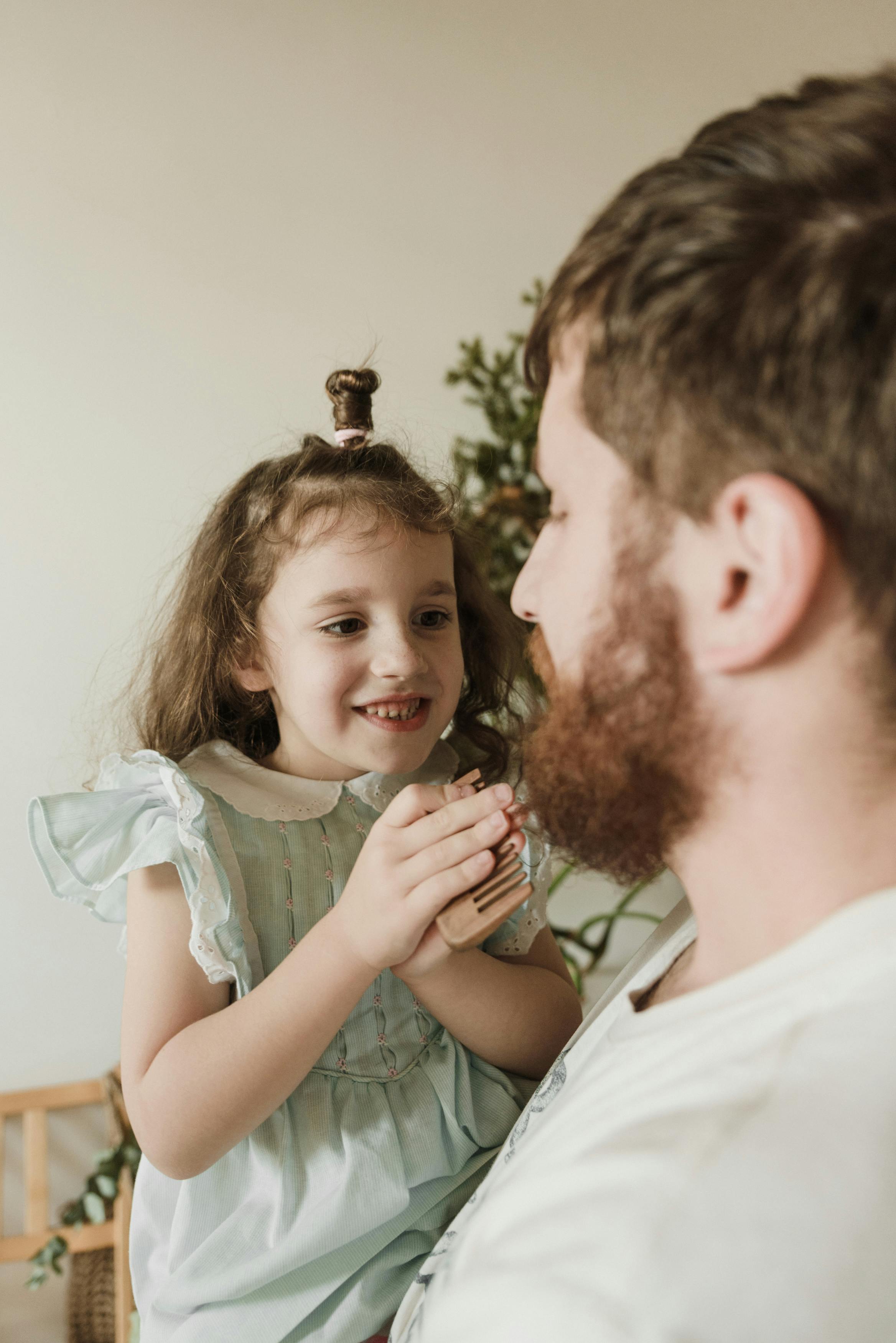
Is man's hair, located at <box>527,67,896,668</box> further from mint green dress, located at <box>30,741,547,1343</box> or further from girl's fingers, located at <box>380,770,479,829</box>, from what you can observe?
mint green dress, located at <box>30,741,547,1343</box>

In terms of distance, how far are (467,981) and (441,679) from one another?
34 cm

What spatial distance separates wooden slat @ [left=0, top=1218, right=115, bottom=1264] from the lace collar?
3.83ft

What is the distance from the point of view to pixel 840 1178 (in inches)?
19.0

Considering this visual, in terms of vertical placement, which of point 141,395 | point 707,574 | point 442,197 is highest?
point 442,197

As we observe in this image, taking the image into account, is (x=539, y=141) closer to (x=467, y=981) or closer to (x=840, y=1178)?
(x=467, y=981)

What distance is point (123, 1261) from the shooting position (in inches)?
72.0

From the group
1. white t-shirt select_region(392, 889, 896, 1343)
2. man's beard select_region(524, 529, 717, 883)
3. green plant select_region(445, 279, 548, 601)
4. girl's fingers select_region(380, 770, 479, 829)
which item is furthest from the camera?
green plant select_region(445, 279, 548, 601)

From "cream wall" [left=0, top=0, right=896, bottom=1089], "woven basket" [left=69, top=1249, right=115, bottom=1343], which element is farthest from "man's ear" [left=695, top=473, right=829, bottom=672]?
"woven basket" [left=69, top=1249, right=115, bottom=1343]

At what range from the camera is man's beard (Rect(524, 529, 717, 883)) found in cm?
63

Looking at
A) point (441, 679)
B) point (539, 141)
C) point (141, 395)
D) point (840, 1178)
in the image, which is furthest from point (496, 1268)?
point (539, 141)

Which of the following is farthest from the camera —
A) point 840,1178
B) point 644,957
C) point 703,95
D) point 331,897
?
point 703,95

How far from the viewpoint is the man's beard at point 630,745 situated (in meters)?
0.63

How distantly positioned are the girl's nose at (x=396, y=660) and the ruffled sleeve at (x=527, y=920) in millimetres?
249

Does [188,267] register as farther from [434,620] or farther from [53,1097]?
[53,1097]
